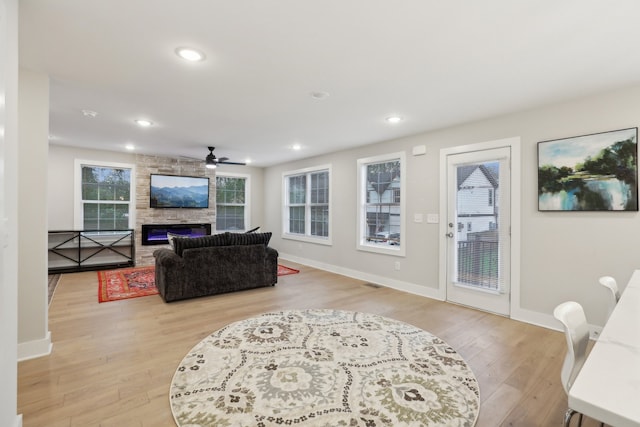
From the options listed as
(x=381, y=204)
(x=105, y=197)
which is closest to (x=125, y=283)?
(x=105, y=197)

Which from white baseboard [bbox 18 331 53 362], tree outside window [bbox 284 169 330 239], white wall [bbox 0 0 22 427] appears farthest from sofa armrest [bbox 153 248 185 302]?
tree outside window [bbox 284 169 330 239]

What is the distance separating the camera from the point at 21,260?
2479mm

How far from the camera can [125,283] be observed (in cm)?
488

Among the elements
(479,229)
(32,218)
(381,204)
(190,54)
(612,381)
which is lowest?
(612,381)

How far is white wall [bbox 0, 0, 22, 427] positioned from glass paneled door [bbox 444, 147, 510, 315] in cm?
421

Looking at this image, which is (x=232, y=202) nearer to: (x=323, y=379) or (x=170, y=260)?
(x=170, y=260)

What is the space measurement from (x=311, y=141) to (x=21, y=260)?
3.89 m

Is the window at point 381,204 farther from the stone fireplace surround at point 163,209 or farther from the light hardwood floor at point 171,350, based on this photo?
the stone fireplace surround at point 163,209

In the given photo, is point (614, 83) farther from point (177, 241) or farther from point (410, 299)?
point (177, 241)

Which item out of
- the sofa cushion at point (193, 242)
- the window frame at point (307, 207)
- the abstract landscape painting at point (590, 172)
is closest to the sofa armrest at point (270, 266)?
the sofa cushion at point (193, 242)

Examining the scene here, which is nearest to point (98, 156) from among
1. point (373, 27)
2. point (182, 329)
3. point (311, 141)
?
point (311, 141)

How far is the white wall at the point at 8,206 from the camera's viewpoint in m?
1.37

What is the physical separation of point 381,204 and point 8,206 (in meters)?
4.56

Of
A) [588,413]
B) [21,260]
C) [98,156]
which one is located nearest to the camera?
[588,413]
